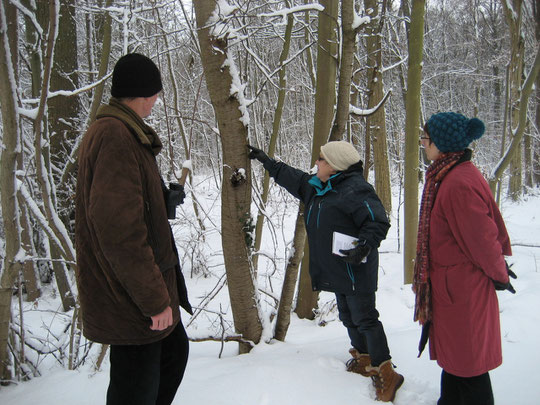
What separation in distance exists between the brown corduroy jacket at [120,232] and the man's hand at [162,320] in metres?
0.02

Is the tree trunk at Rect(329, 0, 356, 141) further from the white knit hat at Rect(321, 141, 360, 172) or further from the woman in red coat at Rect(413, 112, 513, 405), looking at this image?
the woman in red coat at Rect(413, 112, 513, 405)

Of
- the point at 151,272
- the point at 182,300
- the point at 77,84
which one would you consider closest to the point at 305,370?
the point at 182,300

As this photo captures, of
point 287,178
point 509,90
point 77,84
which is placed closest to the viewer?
point 287,178

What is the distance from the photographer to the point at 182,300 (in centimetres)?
178

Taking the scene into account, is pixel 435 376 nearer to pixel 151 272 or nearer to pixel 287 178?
pixel 287 178

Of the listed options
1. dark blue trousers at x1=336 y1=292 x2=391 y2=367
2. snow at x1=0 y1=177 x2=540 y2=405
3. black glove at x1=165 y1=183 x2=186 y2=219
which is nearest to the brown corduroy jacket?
black glove at x1=165 y1=183 x2=186 y2=219

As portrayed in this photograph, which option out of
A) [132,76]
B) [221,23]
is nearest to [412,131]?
[221,23]

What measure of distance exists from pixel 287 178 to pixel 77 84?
553cm

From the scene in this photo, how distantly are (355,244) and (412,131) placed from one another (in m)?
2.87

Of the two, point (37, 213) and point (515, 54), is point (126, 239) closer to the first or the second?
point (37, 213)

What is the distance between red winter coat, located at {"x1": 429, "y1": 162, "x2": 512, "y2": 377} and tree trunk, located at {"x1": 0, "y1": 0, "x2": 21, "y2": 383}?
99.0 inches

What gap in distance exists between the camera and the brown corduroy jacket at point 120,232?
4.37ft

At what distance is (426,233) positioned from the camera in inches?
80.3

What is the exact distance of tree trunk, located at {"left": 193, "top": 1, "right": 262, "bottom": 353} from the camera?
2.34 metres
